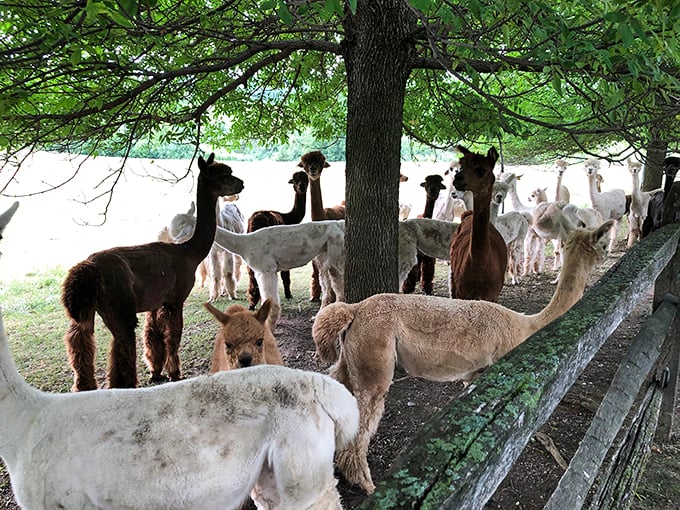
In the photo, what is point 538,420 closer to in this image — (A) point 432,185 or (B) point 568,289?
(B) point 568,289

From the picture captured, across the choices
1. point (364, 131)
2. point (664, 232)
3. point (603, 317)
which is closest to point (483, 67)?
point (364, 131)

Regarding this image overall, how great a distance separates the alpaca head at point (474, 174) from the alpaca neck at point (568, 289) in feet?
6.00

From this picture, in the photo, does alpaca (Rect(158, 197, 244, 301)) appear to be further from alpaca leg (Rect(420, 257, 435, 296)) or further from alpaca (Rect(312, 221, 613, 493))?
alpaca (Rect(312, 221, 613, 493))

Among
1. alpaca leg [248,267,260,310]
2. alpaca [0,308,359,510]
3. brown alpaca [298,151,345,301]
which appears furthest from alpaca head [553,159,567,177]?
alpaca [0,308,359,510]

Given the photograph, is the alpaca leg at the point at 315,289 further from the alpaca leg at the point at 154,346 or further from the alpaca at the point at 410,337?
the alpaca at the point at 410,337

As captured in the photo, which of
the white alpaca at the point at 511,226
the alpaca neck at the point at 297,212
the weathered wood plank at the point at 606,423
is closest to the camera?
the weathered wood plank at the point at 606,423

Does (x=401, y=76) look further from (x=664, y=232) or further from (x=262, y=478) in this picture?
(x=262, y=478)

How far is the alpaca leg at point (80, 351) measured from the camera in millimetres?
3730

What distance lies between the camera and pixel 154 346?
487 cm

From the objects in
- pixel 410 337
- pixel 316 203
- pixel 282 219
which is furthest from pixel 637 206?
pixel 410 337

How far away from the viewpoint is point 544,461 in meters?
3.37

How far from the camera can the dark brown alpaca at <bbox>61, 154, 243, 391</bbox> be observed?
3744 millimetres

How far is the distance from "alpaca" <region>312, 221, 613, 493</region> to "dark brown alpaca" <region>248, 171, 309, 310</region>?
4665 mm

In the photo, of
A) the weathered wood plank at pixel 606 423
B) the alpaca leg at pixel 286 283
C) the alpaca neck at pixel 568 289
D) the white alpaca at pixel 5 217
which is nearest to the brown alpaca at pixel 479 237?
the alpaca neck at pixel 568 289
